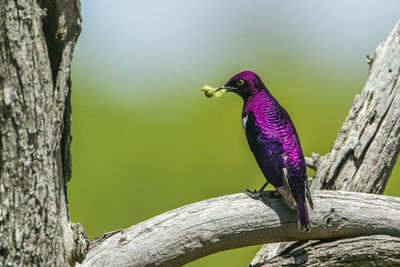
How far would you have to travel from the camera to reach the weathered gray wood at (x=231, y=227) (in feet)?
13.1

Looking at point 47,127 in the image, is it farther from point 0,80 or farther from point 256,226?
point 256,226

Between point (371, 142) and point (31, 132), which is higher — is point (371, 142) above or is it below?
below

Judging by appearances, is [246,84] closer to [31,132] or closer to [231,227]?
[231,227]

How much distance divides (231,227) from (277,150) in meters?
0.80

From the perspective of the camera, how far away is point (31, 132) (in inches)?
132

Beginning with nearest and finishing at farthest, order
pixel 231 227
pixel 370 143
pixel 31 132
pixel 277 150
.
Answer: pixel 31 132, pixel 231 227, pixel 277 150, pixel 370 143

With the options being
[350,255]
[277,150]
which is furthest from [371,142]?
[350,255]

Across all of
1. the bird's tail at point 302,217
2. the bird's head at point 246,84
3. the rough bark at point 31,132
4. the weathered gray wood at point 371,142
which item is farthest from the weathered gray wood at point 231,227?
the bird's head at point 246,84

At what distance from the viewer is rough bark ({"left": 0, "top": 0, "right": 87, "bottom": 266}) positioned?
3.30 metres

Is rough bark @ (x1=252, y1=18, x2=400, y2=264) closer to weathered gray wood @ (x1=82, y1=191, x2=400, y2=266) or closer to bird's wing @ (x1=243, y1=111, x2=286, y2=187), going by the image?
weathered gray wood @ (x1=82, y1=191, x2=400, y2=266)

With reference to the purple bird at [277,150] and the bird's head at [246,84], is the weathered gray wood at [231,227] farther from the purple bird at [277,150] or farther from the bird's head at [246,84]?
the bird's head at [246,84]

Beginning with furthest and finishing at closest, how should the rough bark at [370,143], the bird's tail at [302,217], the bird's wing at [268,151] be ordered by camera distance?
1. the rough bark at [370,143]
2. the bird's wing at [268,151]
3. the bird's tail at [302,217]

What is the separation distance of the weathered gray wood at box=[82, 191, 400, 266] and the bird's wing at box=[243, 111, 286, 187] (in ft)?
0.63

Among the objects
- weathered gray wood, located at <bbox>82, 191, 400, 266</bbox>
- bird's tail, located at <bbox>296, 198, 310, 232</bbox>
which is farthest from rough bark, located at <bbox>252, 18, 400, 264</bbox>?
bird's tail, located at <bbox>296, 198, 310, 232</bbox>
